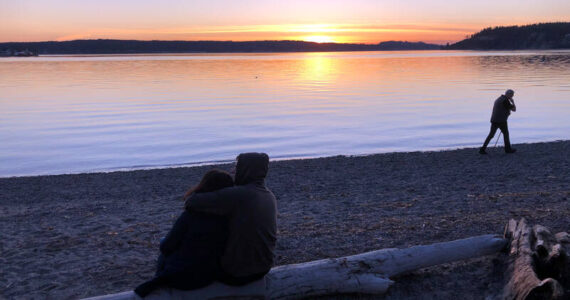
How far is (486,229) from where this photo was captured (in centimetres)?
734

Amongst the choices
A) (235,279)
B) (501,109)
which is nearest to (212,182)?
(235,279)

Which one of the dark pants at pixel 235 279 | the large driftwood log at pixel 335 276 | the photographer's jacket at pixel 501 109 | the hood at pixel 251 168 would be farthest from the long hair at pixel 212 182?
the photographer's jacket at pixel 501 109

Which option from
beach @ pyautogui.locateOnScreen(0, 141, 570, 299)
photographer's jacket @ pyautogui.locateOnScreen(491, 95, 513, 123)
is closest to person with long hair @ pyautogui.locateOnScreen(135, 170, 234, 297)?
beach @ pyautogui.locateOnScreen(0, 141, 570, 299)

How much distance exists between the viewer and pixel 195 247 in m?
4.49

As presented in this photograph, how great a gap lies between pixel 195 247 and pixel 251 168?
32.2 inches

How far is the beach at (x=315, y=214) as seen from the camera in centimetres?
582

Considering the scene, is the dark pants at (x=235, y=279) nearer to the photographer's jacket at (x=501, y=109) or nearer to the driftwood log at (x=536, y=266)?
the driftwood log at (x=536, y=266)

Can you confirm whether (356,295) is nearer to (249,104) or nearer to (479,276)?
(479,276)

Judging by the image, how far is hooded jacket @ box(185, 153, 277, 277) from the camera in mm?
4336

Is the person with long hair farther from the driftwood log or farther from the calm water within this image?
the calm water

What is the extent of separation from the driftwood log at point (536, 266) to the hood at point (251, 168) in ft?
7.89

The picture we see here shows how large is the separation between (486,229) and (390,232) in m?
1.29

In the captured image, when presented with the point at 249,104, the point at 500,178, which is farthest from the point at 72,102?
the point at 500,178

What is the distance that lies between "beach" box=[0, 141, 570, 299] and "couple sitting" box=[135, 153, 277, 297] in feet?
4.54
